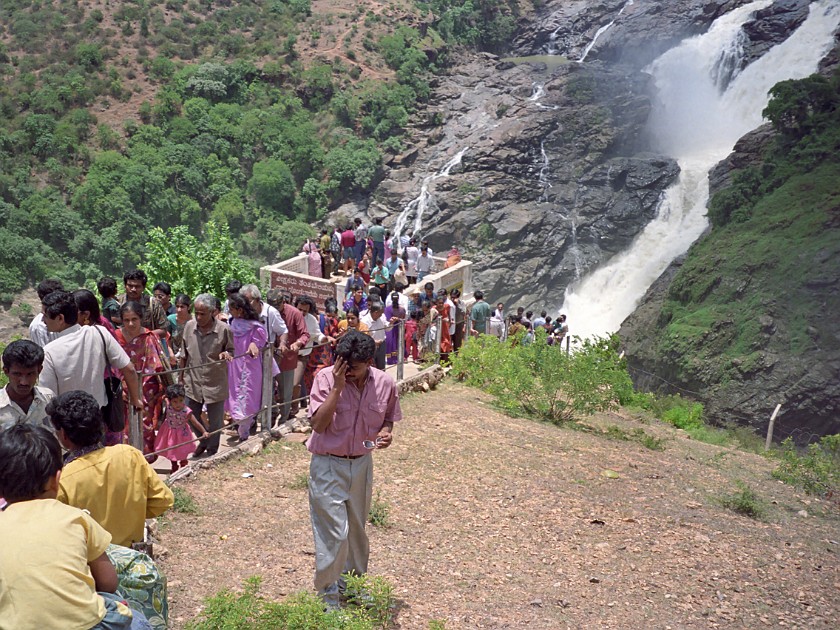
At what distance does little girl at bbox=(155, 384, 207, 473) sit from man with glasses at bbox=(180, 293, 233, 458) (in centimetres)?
13

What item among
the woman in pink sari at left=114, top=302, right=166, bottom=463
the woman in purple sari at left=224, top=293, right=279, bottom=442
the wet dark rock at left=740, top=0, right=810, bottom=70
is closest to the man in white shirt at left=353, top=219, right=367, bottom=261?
the woman in purple sari at left=224, top=293, right=279, bottom=442

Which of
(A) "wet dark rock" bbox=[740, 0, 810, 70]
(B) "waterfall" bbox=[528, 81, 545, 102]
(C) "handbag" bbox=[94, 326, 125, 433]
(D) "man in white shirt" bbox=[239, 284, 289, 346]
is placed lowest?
(C) "handbag" bbox=[94, 326, 125, 433]

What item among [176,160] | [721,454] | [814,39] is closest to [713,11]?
[814,39]

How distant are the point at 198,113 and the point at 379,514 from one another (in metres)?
35.1

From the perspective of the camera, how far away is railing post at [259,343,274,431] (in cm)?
770

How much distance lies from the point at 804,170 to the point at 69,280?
2449 centimetres

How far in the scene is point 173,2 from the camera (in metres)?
44.7

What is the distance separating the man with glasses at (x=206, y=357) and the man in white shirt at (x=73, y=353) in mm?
1918

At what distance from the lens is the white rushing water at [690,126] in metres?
31.1

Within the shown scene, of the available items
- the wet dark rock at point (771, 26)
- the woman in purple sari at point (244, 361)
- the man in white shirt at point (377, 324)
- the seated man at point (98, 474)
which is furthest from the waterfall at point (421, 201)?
the seated man at point (98, 474)

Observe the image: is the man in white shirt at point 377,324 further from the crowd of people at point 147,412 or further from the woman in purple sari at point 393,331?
the woman in purple sari at point 393,331

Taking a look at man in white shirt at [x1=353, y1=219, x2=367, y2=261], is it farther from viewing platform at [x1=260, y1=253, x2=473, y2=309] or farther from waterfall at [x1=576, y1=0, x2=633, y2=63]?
waterfall at [x1=576, y1=0, x2=633, y2=63]

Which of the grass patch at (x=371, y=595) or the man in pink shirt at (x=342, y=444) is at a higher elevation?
the man in pink shirt at (x=342, y=444)

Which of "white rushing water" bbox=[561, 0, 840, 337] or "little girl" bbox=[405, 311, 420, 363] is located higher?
"white rushing water" bbox=[561, 0, 840, 337]
